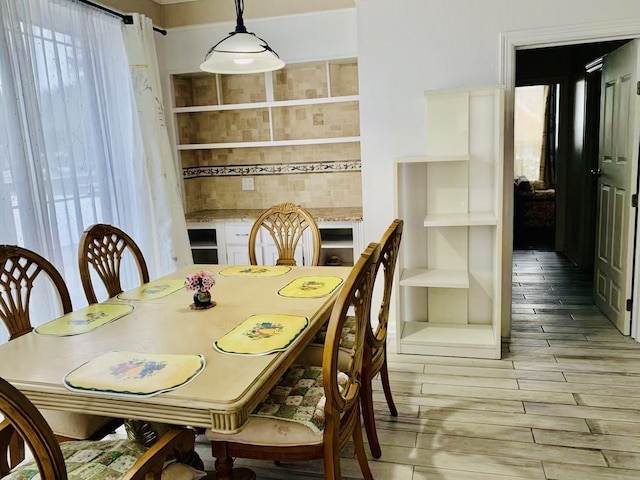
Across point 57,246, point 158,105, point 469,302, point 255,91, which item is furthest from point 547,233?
point 57,246

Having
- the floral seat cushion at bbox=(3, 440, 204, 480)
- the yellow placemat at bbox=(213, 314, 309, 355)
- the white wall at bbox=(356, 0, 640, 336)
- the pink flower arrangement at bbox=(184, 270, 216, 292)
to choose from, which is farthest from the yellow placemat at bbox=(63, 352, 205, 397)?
the white wall at bbox=(356, 0, 640, 336)

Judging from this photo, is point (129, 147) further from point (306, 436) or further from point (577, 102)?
point (577, 102)

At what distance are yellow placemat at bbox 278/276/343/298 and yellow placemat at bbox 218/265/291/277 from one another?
0.64 ft

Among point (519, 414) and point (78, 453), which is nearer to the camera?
point (78, 453)

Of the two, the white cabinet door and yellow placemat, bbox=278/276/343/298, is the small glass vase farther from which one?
the white cabinet door

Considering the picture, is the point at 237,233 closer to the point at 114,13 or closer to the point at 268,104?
the point at 268,104

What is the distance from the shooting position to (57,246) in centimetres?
281

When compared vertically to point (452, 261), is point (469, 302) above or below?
below

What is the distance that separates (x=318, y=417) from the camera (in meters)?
1.67

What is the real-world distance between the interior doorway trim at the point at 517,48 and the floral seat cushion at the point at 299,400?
1.90 meters

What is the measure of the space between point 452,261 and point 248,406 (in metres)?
2.34

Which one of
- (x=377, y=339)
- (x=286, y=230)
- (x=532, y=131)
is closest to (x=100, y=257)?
(x=286, y=230)

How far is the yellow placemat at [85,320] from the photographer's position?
1920 mm

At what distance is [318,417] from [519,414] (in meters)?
1.33
